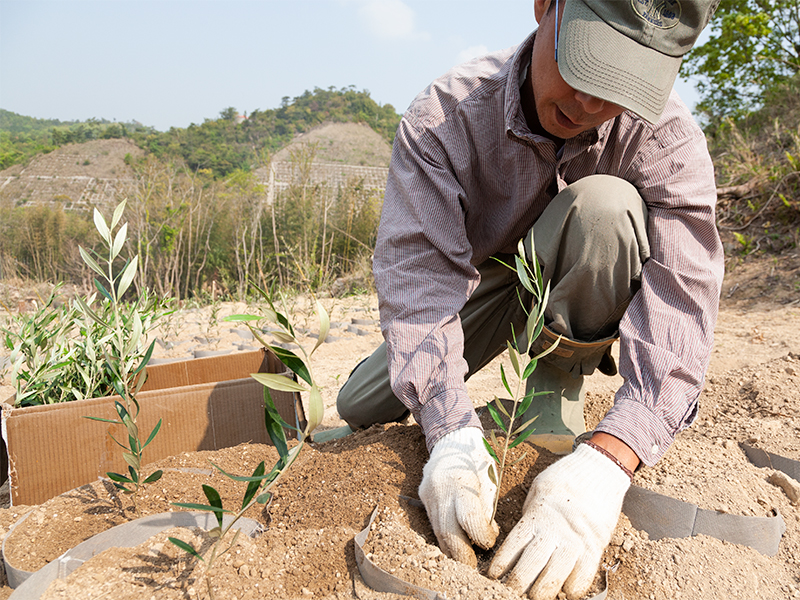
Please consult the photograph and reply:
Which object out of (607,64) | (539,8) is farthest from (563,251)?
(539,8)

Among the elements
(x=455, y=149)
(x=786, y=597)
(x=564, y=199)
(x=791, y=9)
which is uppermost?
(x=791, y=9)

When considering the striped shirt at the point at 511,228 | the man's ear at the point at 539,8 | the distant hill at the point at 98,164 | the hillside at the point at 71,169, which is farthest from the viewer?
the hillside at the point at 71,169

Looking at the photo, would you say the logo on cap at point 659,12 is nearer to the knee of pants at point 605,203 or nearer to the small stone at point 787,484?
the knee of pants at point 605,203

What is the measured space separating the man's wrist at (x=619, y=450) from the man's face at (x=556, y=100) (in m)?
0.80

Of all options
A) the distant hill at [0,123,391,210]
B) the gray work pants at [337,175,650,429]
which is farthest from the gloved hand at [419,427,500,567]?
the distant hill at [0,123,391,210]

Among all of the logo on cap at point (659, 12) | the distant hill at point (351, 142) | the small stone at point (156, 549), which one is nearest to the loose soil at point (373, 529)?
the small stone at point (156, 549)

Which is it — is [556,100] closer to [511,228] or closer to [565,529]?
[511,228]

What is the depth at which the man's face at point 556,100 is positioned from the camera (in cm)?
132

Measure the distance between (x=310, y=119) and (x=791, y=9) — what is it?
4130cm

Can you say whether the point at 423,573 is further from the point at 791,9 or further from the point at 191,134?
the point at 191,134

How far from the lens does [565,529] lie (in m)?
1.11

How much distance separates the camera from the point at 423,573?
996 millimetres

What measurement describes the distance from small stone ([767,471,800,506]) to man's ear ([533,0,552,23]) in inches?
54.7

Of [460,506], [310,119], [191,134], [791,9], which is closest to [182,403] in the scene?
[460,506]
